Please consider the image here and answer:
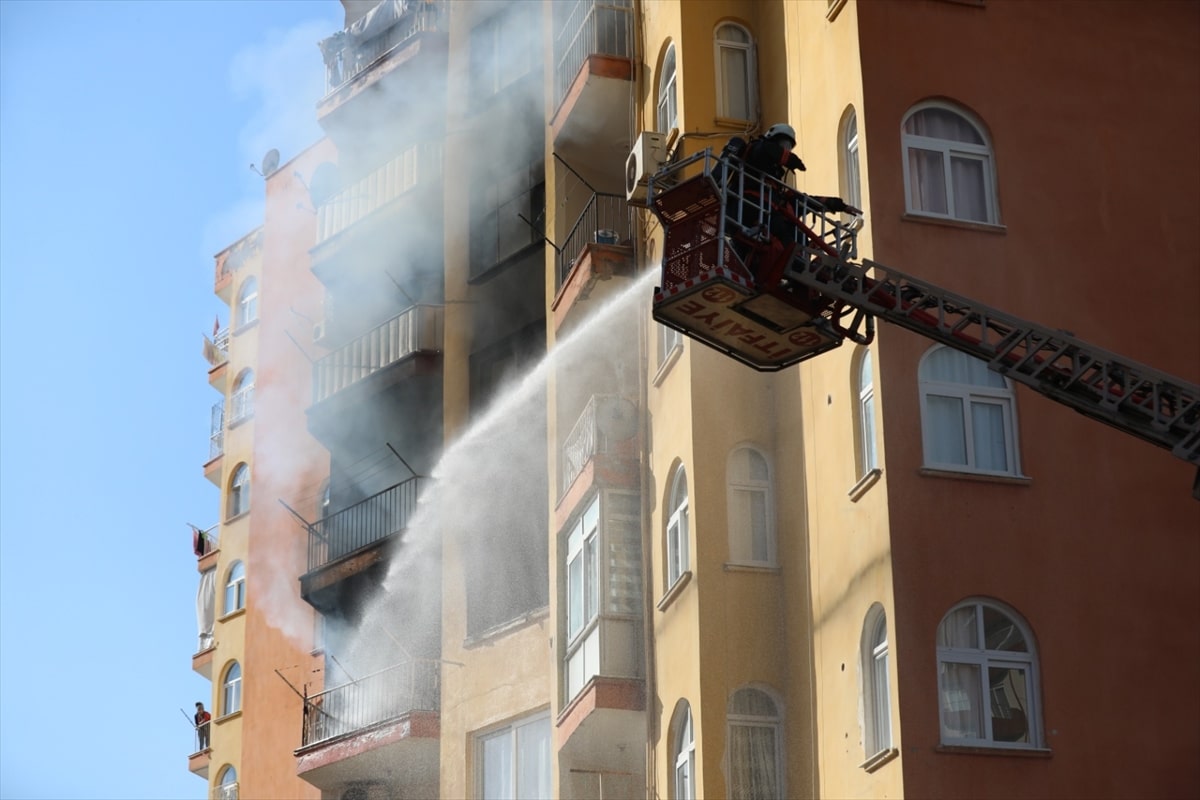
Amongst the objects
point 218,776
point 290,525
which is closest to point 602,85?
point 290,525

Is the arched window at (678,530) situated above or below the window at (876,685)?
above

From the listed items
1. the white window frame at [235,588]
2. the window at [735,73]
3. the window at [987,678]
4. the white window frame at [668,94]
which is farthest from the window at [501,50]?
the window at [987,678]

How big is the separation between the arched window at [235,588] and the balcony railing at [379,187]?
6.86 metres

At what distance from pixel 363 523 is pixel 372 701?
10.8 ft

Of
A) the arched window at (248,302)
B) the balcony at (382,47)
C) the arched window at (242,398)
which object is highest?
the balcony at (382,47)

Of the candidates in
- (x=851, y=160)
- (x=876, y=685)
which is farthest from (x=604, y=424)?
(x=876, y=685)

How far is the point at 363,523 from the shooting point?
34531 millimetres

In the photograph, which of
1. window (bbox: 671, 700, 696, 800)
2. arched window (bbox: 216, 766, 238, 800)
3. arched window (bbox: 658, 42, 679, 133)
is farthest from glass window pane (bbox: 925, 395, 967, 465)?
arched window (bbox: 216, 766, 238, 800)

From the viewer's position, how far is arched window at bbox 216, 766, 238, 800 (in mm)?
38656

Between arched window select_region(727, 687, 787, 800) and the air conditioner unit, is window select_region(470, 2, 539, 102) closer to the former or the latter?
the air conditioner unit

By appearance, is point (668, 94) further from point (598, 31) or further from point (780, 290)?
point (780, 290)

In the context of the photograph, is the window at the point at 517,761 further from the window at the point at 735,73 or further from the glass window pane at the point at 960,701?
the glass window pane at the point at 960,701

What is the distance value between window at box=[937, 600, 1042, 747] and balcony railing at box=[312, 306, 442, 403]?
15.5 meters

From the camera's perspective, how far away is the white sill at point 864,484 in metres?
19.4
